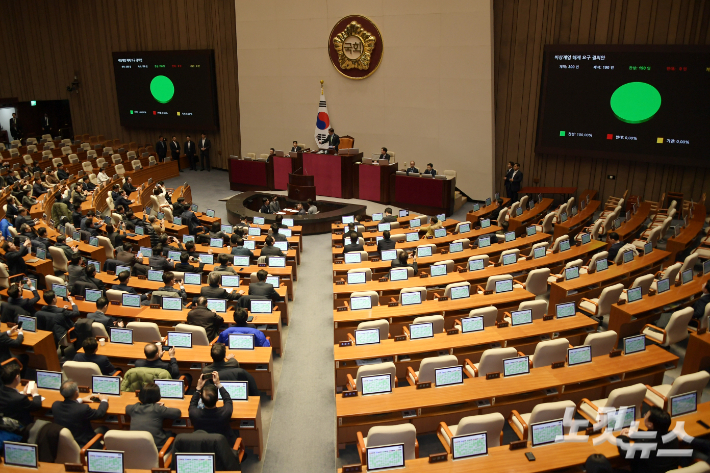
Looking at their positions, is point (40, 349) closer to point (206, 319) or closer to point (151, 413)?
point (206, 319)

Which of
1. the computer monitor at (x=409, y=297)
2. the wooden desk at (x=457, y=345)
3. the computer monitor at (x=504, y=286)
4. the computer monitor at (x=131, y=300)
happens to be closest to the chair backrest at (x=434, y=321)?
the wooden desk at (x=457, y=345)

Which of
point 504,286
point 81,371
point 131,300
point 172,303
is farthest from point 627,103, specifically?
point 81,371

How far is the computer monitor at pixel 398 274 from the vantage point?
7.82 meters

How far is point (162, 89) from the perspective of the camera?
62.3 feet

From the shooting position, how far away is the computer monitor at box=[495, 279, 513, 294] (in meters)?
7.22

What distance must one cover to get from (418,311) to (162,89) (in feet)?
52.8

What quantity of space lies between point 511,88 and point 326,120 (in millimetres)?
5696

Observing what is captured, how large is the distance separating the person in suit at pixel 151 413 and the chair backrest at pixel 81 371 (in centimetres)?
84

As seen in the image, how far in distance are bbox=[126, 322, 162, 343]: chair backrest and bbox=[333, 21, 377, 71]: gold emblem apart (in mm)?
11756

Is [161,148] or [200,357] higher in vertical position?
[161,148]

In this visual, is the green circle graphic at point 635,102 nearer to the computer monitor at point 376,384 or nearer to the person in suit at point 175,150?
the computer monitor at point 376,384

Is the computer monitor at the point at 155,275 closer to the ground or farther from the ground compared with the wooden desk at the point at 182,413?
farther from the ground

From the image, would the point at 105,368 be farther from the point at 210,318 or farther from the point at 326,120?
the point at 326,120

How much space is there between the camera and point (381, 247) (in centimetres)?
909
